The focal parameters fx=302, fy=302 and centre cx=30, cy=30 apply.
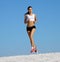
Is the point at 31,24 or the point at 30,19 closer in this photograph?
the point at 30,19

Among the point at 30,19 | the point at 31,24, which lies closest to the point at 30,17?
the point at 30,19

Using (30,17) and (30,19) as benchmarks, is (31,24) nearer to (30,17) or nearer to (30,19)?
(30,19)

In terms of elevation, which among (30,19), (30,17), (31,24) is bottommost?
(31,24)

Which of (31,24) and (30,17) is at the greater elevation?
(30,17)

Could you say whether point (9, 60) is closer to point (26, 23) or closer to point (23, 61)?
point (23, 61)

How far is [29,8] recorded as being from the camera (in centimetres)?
1436

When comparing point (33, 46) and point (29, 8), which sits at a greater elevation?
point (29, 8)

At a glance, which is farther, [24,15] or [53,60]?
[24,15]

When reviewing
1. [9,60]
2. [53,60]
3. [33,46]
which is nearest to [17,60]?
[9,60]

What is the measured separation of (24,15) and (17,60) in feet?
14.1

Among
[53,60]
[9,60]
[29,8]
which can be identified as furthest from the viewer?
[29,8]

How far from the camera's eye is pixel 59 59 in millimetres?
10398

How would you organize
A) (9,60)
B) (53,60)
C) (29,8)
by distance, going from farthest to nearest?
(29,8) → (9,60) → (53,60)

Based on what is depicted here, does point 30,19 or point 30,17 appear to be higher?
point 30,17
